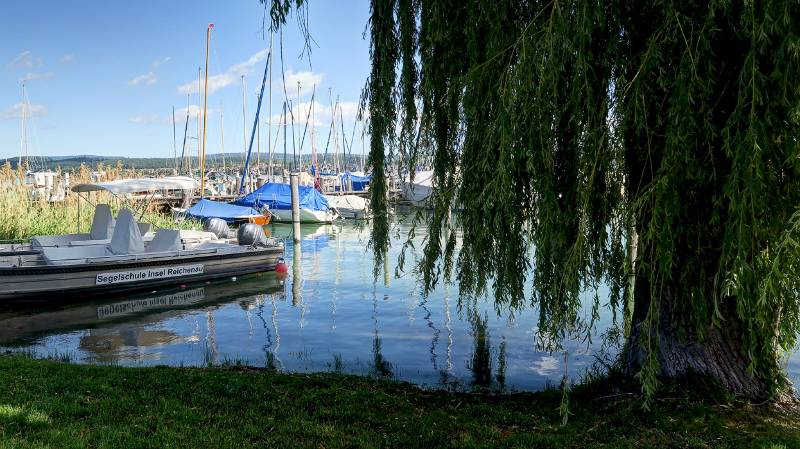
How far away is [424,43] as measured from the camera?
23.0 feet

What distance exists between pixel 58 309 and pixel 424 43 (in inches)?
490

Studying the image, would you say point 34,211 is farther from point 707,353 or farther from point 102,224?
point 707,353

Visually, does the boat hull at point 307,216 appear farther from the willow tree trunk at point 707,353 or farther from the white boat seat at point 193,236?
the willow tree trunk at point 707,353

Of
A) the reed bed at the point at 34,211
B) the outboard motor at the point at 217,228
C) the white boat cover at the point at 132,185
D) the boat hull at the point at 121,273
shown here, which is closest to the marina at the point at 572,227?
the boat hull at the point at 121,273

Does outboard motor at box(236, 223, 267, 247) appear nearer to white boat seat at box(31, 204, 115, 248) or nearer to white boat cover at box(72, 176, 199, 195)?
white boat cover at box(72, 176, 199, 195)

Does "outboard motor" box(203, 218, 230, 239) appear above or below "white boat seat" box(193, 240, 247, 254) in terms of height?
above

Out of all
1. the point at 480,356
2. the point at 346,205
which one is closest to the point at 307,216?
the point at 346,205

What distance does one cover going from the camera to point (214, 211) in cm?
3322

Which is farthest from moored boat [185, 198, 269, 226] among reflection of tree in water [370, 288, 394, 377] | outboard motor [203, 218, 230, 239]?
reflection of tree in water [370, 288, 394, 377]

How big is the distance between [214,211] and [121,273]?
16.6 meters

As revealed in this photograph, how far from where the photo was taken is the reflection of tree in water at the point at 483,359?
32.0ft

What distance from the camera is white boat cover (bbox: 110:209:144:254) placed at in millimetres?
17391

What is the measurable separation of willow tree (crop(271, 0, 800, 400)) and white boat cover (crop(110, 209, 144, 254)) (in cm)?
1246

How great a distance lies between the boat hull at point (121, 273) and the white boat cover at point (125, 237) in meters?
0.54
